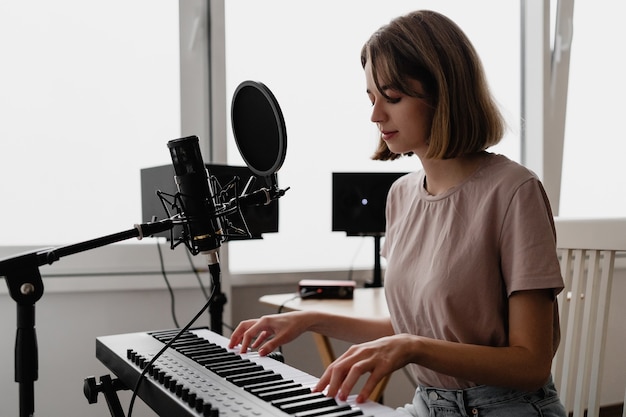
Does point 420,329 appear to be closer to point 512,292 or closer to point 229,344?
point 512,292

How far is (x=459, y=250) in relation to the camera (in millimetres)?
1226

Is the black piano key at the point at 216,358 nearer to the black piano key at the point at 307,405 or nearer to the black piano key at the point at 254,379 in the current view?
the black piano key at the point at 254,379

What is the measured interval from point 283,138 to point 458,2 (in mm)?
2462

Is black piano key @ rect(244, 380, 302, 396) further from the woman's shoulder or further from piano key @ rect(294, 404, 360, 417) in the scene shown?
the woman's shoulder

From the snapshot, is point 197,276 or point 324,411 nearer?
point 324,411

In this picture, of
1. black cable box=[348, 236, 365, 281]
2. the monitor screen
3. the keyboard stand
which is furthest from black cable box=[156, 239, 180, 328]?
the keyboard stand

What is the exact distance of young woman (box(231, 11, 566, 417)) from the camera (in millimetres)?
1119

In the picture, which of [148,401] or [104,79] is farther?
[104,79]

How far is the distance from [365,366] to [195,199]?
0.34 metres

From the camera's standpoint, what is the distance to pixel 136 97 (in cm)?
256

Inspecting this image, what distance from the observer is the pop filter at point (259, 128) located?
3.40 ft

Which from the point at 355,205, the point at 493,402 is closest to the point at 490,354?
the point at 493,402

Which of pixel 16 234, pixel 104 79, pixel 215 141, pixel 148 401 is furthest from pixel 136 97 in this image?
pixel 148 401

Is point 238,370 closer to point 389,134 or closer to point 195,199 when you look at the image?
point 195,199
